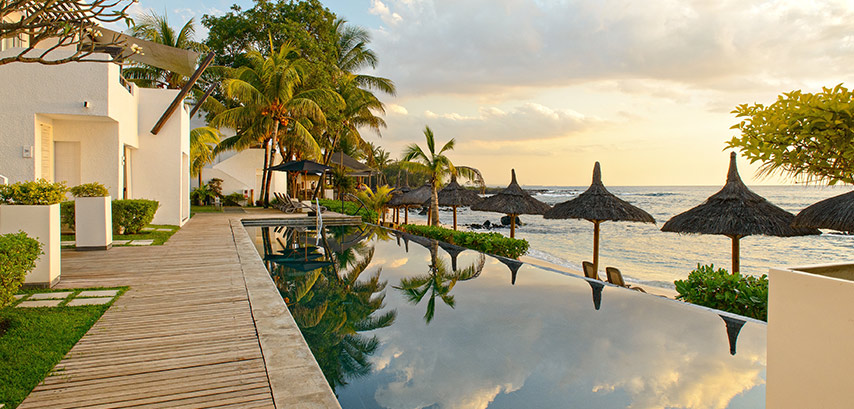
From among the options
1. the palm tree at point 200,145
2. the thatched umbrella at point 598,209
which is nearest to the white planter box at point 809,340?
the thatched umbrella at point 598,209

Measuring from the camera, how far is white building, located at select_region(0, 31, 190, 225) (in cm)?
826

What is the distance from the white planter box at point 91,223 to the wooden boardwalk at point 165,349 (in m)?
1.63

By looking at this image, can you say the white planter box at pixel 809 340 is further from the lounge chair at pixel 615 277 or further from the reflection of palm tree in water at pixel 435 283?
the lounge chair at pixel 615 277

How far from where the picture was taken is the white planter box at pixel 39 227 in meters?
4.70

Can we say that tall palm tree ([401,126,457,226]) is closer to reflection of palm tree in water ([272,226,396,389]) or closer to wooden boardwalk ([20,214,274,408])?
reflection of palm tree in water ([272,226,396,389])

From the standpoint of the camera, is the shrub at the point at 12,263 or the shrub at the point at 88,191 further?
the shrub at the point at 88,191

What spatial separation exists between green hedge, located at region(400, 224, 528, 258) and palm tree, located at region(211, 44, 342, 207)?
9.58 m

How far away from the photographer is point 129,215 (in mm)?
9609

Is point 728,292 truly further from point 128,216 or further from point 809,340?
point 128,216

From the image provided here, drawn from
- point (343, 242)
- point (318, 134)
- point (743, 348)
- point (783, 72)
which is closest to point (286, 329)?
point (743, 348)

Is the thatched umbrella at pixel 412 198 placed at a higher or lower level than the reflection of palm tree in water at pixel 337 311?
higher

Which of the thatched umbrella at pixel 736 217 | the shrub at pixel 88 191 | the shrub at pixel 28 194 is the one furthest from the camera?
the thatched umbrella at pixel 736 217

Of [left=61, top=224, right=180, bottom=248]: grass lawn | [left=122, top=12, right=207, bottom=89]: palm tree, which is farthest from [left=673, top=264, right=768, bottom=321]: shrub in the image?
[left=122, top=12, right=207, bottom=89]: palm tree

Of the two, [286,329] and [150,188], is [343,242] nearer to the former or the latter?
[150,188]
